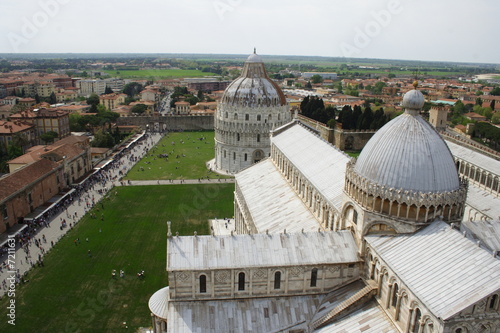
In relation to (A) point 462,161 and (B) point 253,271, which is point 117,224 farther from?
(A) point 462,161

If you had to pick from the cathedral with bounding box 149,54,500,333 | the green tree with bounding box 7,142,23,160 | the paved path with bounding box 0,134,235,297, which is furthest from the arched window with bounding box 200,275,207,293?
the green tree with bounding box 7,142,23,160

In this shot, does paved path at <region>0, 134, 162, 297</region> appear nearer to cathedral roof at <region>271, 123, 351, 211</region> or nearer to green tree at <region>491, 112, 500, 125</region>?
cathedral roof at <region>271, 123, 351, 211</region>

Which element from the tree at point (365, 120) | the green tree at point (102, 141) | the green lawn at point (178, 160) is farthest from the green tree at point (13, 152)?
the tree at point (365, 120)

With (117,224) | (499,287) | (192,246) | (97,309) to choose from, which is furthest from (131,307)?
(499,287)

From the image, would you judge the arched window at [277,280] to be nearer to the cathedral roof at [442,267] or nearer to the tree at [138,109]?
the cathedral roof at [442,267]

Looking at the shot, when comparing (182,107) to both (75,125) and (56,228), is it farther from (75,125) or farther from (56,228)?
(56,228)
